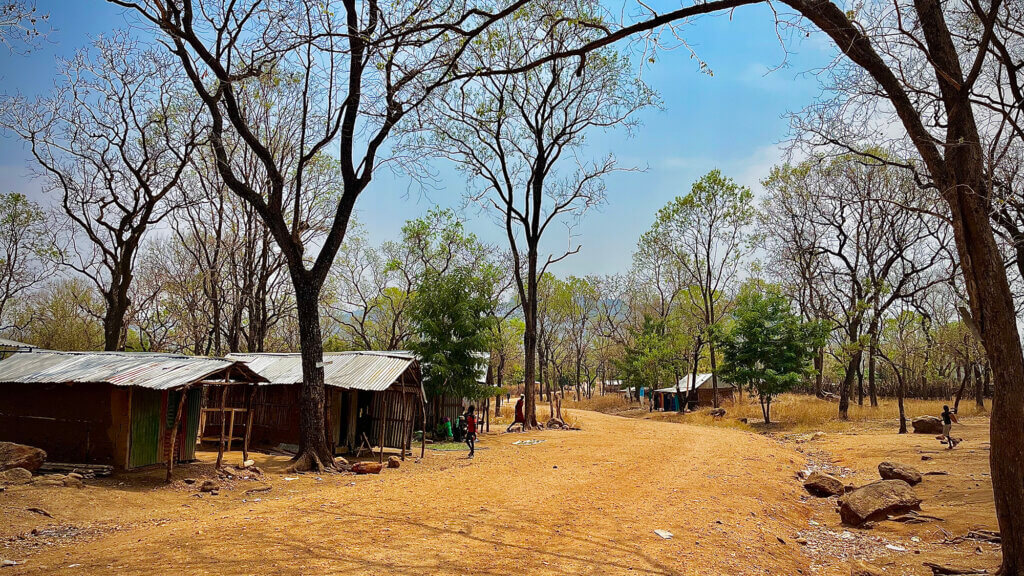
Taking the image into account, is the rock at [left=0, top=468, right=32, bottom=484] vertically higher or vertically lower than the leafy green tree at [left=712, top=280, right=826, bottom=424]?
lower

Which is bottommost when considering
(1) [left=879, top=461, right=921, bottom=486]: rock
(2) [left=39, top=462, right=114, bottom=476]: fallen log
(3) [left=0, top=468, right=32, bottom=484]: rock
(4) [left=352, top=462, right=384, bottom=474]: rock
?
(4) [left=352, top=462, right=384, bottom=474]: rock

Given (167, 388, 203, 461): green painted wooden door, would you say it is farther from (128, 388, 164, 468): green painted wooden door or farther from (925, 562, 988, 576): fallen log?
(925, 562, 988, 576): fallen log

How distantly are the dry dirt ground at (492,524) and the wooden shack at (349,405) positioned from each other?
→ 3.57 meters

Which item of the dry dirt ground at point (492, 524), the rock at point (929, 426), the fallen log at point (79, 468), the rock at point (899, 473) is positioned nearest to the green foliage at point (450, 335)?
the dry dirt ground at point (492, 524)

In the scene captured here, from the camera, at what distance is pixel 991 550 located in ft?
23.6

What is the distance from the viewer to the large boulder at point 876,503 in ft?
30.3

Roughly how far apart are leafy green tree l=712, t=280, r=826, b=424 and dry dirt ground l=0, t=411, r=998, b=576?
47.0 ft

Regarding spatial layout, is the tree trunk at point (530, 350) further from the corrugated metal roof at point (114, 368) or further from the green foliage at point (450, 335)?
the corrugated metal roof at point (114, 368)

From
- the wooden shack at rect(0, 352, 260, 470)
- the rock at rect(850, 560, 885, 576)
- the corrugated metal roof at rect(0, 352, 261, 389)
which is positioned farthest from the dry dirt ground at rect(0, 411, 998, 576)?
the corrugated metal roof at rect(0, 352, 261, 389)

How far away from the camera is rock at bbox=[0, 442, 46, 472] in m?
11.3

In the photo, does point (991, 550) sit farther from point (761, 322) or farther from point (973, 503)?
point (761, 322)

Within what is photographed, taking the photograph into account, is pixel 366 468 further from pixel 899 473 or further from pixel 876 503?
pixel 899 473

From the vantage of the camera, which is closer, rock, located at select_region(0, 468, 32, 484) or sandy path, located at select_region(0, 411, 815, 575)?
sandy path, located at select_region(0, 411, 815, 575)

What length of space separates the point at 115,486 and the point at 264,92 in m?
12.6
